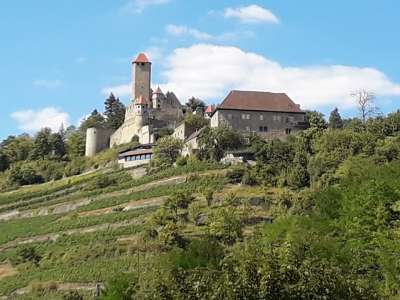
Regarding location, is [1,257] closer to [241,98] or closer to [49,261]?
[49,261]

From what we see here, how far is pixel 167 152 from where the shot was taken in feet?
308

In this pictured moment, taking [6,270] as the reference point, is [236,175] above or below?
above

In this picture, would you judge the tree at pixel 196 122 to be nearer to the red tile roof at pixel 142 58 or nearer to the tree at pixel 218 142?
the tree at pixel 218 142

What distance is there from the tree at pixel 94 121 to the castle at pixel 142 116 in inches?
372

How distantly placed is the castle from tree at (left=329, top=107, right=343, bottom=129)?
61.2 ft

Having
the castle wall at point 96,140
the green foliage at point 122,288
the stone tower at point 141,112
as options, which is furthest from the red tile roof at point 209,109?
the green foliage at point 122,288

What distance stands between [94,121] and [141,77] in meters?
14.3

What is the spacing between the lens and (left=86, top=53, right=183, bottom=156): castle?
364 ft

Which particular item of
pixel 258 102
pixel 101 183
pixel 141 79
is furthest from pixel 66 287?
pixel 141 79

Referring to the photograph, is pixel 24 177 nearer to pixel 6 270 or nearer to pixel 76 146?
pixel 76 146

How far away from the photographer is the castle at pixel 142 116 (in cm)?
11100

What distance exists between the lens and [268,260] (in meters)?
31.7

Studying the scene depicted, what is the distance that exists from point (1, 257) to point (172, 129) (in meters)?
35.1

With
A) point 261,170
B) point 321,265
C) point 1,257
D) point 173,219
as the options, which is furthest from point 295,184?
point 321,265
